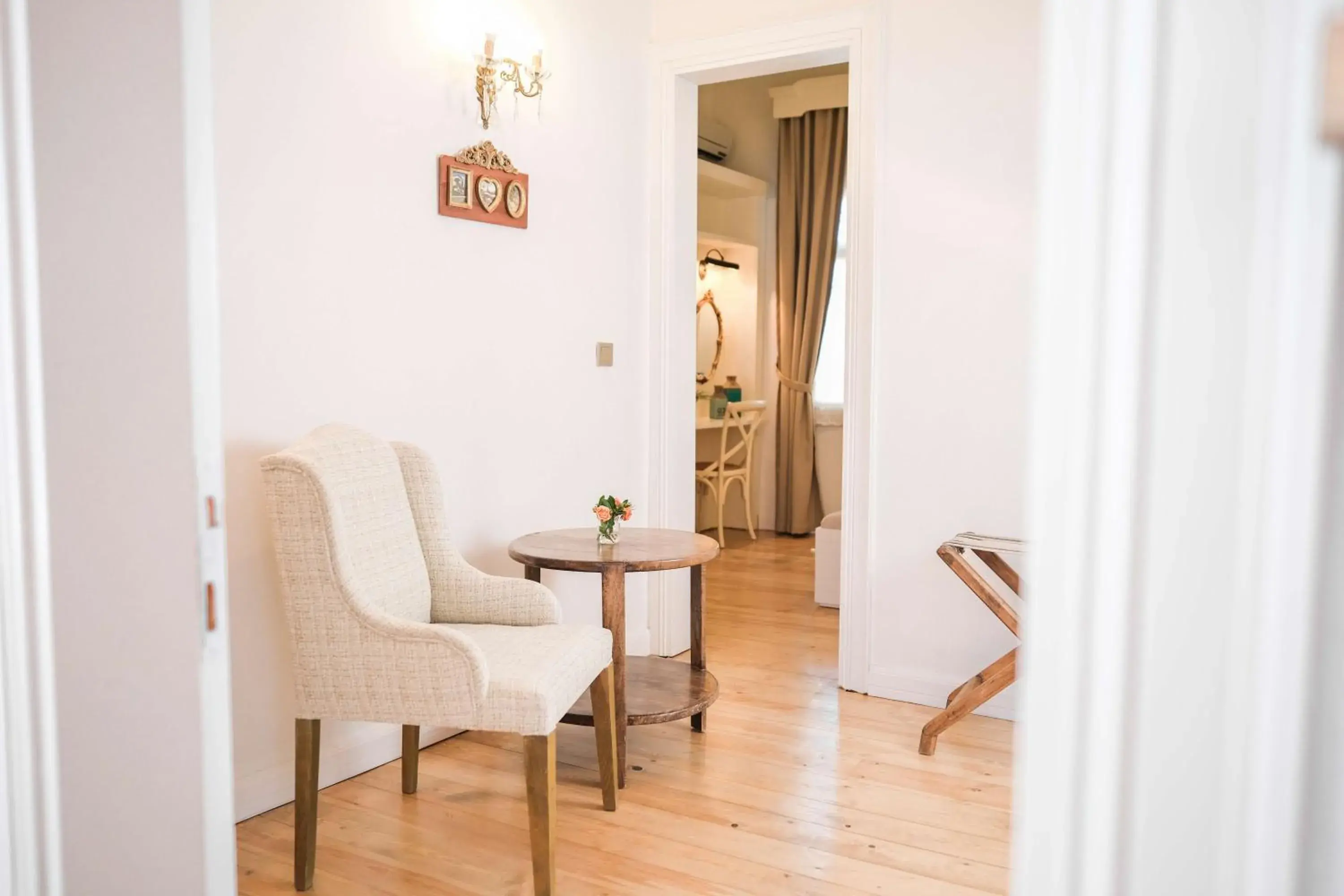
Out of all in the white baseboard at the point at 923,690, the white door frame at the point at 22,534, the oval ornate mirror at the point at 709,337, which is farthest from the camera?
the oval ornate mirror at the point at 709,337

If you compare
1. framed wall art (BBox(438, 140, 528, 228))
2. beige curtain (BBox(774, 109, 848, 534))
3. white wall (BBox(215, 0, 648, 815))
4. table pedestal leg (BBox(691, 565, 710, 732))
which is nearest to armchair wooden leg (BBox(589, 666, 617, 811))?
table pedestal leg (BBox(691, 565, 710, 732))

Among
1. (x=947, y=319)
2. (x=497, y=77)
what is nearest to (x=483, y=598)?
(x=497, y=77)

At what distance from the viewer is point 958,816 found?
2.77 meters

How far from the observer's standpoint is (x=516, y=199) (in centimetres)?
351

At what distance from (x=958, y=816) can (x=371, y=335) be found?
2.10 meters

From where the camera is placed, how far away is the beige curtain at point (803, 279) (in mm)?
7207

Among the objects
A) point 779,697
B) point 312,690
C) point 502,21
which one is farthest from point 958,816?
point 502,21

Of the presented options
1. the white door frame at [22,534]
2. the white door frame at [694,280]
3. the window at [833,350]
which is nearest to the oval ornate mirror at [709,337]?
the window at [833,350]

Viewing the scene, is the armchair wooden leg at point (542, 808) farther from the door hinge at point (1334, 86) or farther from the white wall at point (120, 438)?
the door hinge at point (1334, 86)

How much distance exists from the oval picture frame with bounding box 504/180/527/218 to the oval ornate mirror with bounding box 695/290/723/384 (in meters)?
4.26

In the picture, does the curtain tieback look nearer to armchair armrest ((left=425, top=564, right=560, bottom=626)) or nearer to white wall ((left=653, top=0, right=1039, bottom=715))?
white wall ((left=653, top=0, right=1039, bottom=715))

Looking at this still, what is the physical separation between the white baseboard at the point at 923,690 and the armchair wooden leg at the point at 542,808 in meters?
1.85

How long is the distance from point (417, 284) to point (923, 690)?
2233 mm

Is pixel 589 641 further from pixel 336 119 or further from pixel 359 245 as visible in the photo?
pixel 336 119
